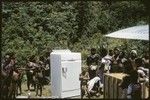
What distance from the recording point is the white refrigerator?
12406 mm

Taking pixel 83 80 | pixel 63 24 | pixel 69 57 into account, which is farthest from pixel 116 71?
pixel 63 24

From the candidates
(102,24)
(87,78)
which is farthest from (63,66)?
(102,24)

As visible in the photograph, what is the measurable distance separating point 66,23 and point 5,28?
4.00 metres

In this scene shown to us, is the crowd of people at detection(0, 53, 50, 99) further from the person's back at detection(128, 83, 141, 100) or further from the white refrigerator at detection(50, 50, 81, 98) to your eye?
the person's back at detection(128, 83, 141, 100)

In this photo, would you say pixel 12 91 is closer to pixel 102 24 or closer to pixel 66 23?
pixel 66 23

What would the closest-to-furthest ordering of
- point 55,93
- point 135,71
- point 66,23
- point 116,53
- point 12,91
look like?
point 135,71 → point 12,91 → point 55,93 → point 116,53 → point 66,23

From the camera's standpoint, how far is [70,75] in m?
12.7

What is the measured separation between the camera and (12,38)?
2167 cm

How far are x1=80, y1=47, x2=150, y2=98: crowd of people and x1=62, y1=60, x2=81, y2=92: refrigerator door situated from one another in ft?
0.80

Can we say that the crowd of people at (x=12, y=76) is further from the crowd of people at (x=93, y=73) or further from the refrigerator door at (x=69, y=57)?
the refrigerator door at (x=69, y=57)

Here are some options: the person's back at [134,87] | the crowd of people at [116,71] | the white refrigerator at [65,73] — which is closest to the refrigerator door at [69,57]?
the white refrigerator at [65,73]

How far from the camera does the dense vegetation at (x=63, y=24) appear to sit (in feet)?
71.3

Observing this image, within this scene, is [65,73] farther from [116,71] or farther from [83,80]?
[116,71]

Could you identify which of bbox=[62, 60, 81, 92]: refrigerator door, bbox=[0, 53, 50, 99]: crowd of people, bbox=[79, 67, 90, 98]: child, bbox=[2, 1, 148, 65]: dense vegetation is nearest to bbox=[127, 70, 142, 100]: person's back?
bbox=[79, 67, 90, 98]: child
